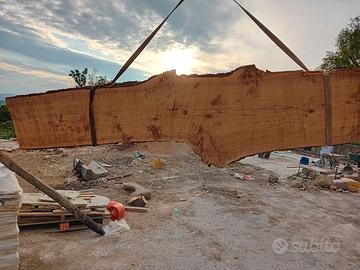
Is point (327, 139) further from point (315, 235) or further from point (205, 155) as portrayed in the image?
point (315, 235)

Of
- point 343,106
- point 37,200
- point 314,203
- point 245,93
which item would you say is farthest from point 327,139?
point 314,203

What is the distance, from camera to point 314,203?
10164 mm

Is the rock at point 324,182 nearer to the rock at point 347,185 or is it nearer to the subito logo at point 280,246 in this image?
the rock at point 347,185

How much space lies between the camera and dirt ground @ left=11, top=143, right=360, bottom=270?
5609 mm

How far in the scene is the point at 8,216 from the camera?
3920 millimetres

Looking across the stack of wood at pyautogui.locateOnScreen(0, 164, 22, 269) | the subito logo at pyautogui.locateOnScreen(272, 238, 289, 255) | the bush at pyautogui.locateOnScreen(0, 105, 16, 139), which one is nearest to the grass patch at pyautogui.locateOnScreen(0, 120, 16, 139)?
the bush at pyautogui.locateOnScreen(0, 105, 16, 139)

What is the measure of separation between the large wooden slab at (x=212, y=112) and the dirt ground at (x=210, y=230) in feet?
14.7

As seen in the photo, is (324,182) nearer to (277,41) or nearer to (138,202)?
(138,202)

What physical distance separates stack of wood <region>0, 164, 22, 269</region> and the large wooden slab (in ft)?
9.42

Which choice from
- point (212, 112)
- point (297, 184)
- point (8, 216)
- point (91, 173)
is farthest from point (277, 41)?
point (297, 184)

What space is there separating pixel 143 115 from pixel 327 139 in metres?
0.75

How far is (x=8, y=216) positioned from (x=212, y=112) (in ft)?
11.7

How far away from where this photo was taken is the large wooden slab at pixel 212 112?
1.27 metres

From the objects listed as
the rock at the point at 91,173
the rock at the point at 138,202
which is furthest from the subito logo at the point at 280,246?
the rock at the point at 91,173
